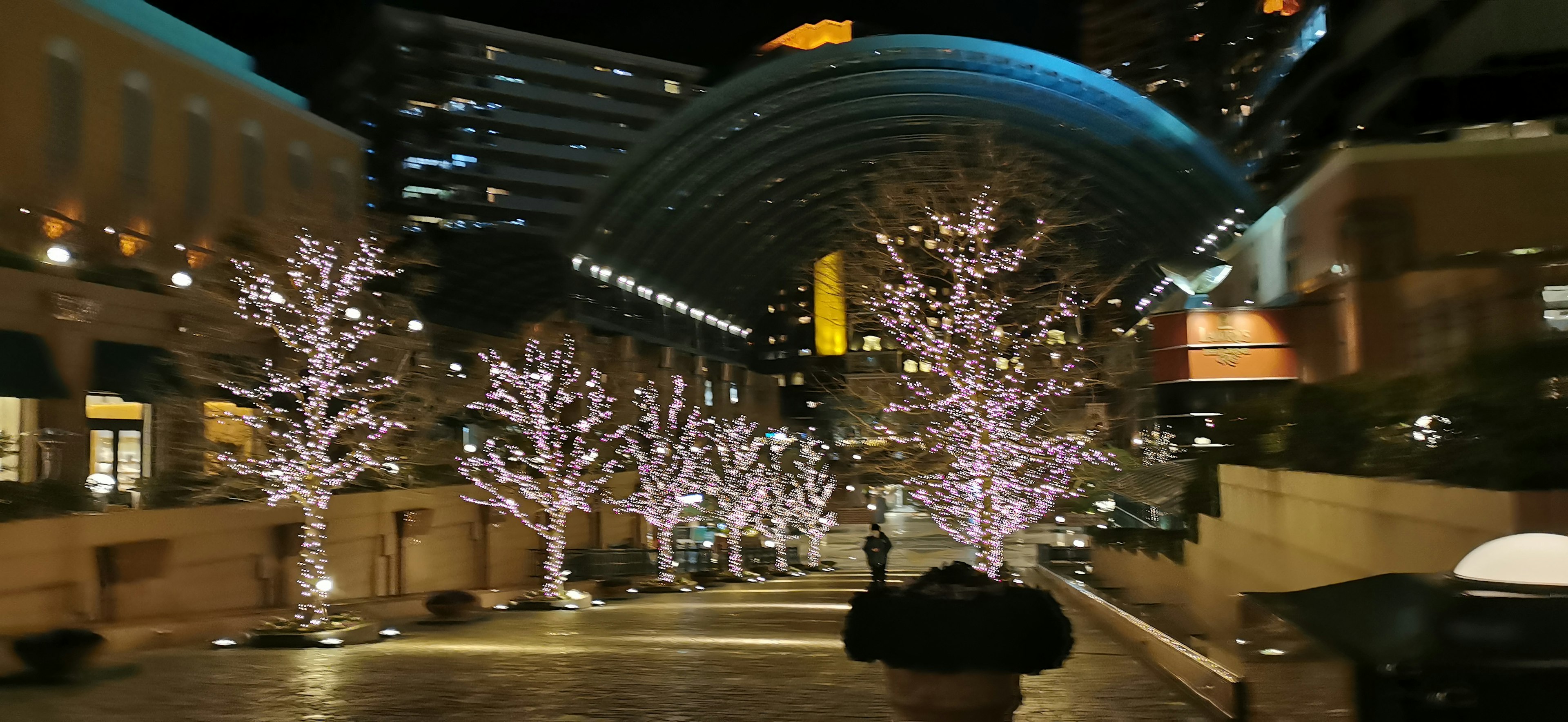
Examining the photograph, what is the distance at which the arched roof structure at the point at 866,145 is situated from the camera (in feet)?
172

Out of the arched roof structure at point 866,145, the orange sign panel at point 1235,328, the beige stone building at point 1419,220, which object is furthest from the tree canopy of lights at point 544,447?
the arched roof structure at point 866,145

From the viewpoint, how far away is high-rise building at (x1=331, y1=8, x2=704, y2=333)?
309 ft

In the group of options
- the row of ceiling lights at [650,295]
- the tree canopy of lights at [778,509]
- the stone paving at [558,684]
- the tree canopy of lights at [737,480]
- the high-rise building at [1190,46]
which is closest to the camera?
the stone paving at [558,684]

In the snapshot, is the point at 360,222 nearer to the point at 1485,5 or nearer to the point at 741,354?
the point at 1485,5

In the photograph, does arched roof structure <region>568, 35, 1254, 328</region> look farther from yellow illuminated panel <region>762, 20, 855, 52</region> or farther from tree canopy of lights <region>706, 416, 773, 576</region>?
yellow illuminated panel <region>762, 20, 855, 52</region>

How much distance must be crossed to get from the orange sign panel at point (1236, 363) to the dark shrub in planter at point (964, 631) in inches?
934

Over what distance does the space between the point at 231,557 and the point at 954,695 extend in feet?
64.2

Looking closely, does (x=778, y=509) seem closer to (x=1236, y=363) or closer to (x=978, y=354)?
(x=1236, y=363)

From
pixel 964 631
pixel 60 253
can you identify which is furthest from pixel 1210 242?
pixel 964 631

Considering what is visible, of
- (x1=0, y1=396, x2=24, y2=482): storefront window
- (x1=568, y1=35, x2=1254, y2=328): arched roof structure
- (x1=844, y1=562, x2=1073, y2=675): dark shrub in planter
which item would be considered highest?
(x1=568, y1=35, x2=1254, y2=328): arched roof structure

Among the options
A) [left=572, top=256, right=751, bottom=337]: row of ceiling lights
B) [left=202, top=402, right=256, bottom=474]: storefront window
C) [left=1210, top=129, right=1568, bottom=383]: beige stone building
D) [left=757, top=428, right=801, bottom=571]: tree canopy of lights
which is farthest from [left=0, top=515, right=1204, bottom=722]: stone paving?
[left=572, top=256, right=751, bottom=337]: row of ceiling lights

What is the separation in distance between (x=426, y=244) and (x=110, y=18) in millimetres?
14019

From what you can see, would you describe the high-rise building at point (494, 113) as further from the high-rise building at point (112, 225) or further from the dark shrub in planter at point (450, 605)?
the dark shrub in planter at point (450, 605)

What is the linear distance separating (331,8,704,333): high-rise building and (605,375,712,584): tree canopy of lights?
135 feet
